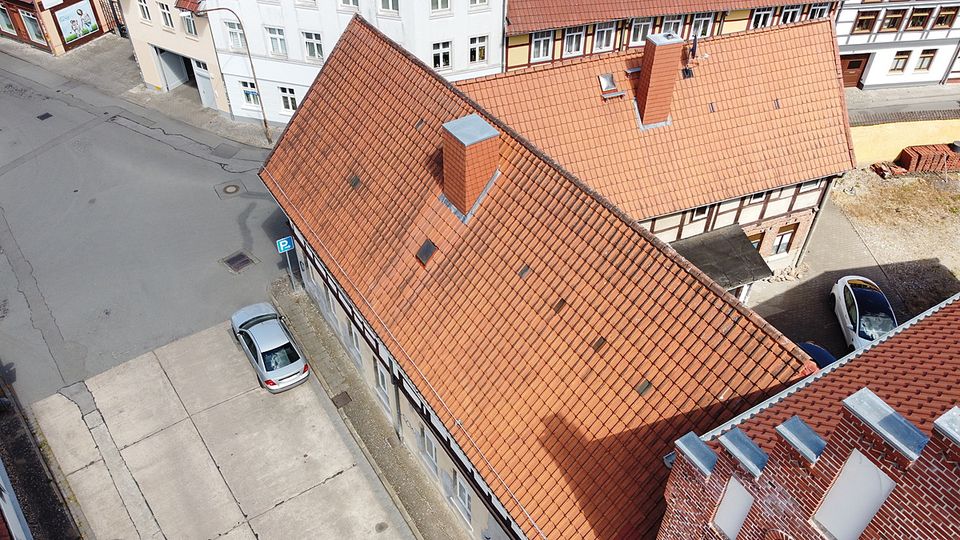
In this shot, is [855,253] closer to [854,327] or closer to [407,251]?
[854,327]

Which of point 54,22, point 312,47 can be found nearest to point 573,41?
point 312,47

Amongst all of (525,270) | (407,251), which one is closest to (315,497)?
(407,251)

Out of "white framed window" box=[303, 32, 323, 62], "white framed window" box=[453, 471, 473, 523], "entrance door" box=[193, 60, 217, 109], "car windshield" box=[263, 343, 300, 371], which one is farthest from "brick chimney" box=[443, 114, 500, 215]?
"entrance door" box=[193, 60, 217, 109]

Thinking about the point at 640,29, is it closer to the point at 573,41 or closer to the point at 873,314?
the point at 573,41

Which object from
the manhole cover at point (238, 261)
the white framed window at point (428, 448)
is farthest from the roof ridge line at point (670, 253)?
the manhole cover at point (238, 261)

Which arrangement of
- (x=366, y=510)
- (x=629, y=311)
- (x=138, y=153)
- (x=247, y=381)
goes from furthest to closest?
(x=138, y=153), (x=247, y=381), (x=366, y=510), (x=629, y=311)

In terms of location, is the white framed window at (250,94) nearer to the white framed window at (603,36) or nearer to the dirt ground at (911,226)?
the white framed window at (603,36)
